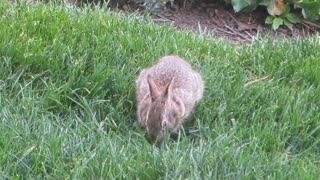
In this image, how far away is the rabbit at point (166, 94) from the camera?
3.95 metres

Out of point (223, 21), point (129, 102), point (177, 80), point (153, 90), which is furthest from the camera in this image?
point (223, 21)

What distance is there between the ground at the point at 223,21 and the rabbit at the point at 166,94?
5.85 feet

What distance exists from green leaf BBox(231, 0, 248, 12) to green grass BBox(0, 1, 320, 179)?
99 cm

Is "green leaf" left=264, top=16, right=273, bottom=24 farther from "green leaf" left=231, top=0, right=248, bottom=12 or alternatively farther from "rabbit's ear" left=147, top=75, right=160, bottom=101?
"rabbit's ear" left=147, top=75, right=160, bottom=101

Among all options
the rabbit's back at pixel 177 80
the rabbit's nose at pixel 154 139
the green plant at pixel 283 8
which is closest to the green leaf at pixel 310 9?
the green plant at pixel 283 8

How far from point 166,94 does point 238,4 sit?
9.13ft

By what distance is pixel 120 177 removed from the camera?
3627 mm

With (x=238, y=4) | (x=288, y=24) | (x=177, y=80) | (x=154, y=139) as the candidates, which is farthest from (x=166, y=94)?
(x=288, y=24)

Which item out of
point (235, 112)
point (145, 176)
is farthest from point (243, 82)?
point (145, 176)

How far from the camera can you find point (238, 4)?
259 inches

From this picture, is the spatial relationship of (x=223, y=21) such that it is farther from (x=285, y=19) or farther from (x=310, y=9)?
(x=310, y=9)

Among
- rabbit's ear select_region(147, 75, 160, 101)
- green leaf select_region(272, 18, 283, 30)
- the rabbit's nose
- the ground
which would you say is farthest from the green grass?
green leaf select_region(272, 18, 283, 30)

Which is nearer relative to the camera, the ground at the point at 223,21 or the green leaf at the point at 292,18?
the ground at the point at 223,21

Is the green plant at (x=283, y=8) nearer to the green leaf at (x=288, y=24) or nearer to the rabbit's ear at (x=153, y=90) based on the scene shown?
the green leaf at (x=288, y=24)
